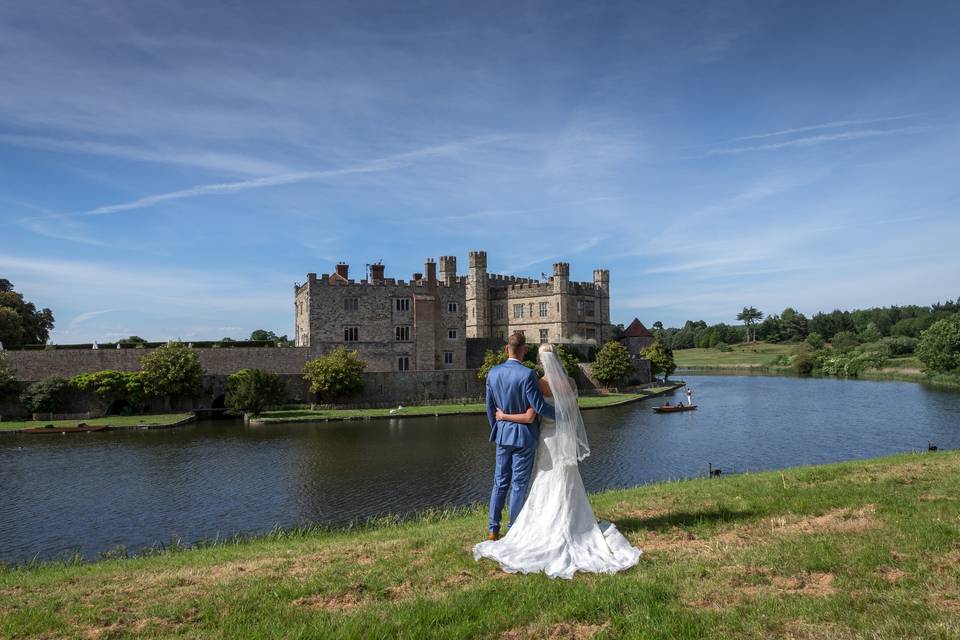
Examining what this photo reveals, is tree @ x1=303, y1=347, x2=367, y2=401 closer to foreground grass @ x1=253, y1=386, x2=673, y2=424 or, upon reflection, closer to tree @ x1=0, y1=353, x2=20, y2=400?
foreground grass @ x1=253, y1=386, x2=673, y2=424

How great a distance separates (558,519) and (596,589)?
4.96 feet

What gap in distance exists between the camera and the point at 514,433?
8242 mm

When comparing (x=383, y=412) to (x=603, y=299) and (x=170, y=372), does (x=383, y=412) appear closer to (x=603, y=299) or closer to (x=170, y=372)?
(x=170, y=372)

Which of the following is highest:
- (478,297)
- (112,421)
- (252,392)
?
(478,297)

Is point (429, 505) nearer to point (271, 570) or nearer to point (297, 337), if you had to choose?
point (271, 570)

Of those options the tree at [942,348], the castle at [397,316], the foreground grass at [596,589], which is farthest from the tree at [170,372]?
the tree at [942,348]

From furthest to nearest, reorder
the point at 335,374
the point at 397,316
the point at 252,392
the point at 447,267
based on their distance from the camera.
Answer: the point at 447,267
the point at 397,316
the point at 335,374
the point at 252,392

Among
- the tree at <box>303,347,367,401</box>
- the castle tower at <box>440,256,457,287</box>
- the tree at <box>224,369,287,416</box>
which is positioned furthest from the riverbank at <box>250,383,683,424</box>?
the castle tower at <box>440,256,457,287</box>

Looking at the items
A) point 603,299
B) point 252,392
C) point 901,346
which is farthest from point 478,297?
point 901,346

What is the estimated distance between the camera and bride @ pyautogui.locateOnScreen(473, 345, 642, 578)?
7094 mm

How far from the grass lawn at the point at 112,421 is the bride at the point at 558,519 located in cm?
3602

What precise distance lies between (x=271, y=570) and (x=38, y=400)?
41.5m

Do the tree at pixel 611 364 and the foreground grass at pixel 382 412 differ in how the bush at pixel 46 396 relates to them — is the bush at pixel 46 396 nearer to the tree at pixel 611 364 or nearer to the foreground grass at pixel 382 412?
the foreground grass at pixel 382 412

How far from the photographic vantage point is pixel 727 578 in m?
6.41
